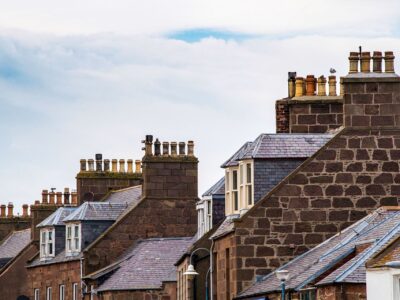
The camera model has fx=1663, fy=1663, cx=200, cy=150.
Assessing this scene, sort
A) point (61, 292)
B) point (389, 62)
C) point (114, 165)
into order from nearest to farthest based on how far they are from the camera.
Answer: point (389, 62)
point (61, 292)
point (114, 165)

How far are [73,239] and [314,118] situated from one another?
Answer: 26580 mm

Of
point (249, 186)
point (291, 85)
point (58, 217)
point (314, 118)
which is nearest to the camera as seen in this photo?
point (249, 186)

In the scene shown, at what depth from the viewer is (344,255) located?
148 feet

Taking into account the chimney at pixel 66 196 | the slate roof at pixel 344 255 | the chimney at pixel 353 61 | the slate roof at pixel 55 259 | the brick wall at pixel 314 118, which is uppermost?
the chimney at pixel 66 196

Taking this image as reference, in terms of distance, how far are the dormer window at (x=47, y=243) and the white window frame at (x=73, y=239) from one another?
12.9 feet

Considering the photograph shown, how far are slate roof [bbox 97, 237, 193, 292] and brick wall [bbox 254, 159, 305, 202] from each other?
17.2m

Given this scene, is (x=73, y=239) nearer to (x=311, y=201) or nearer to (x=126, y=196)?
(x=126, y=196)

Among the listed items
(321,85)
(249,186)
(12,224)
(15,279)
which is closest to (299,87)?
(321,85)

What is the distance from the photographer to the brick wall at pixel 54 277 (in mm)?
83000

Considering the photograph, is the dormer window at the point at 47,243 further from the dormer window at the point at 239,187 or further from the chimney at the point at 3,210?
the dormer window at the point at 239,187

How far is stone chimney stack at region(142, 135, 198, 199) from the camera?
79.9m

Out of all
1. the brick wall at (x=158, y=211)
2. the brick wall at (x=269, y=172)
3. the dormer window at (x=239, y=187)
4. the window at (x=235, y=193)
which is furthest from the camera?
the brick wall at (x=158, y=211)

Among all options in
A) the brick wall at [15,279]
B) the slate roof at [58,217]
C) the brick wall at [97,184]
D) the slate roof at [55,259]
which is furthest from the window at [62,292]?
the brick wall at [15,279]

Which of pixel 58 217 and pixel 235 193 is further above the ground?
pixel 58 217
